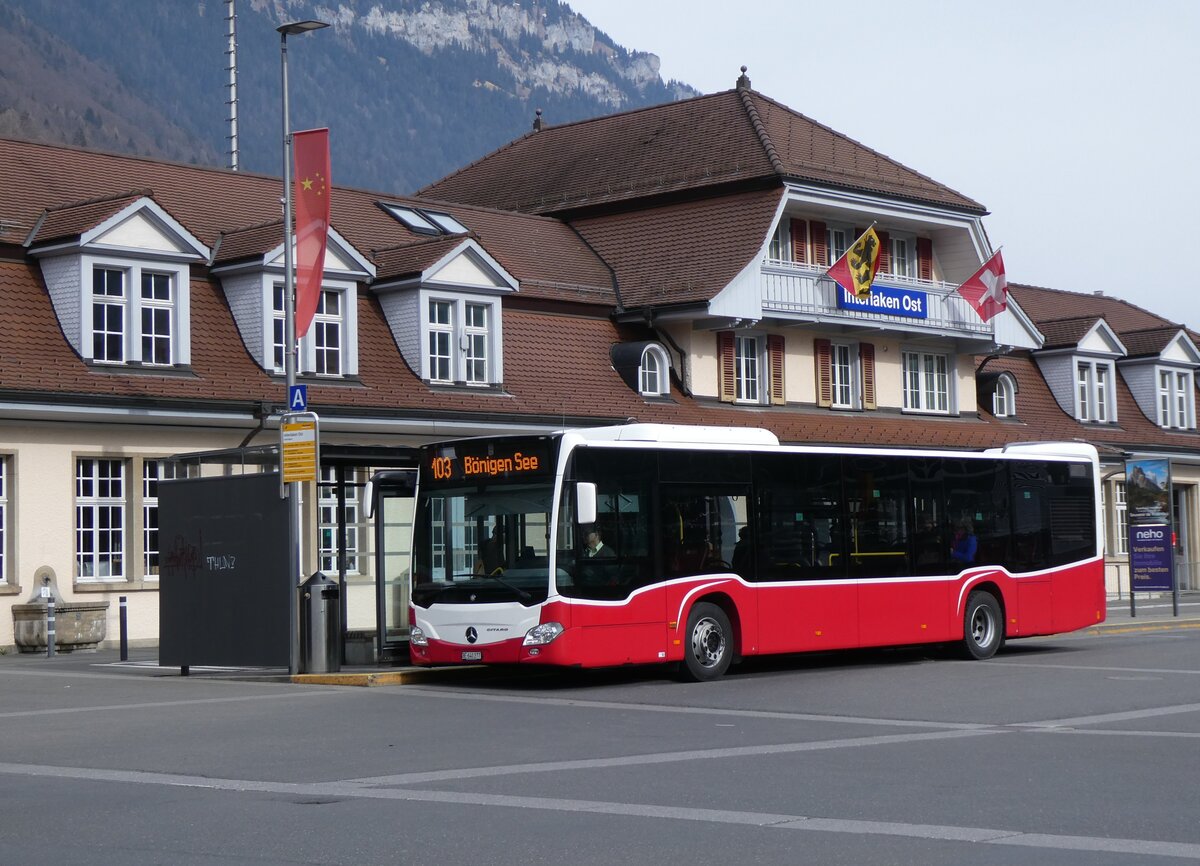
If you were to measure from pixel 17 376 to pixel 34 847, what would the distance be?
1892cm

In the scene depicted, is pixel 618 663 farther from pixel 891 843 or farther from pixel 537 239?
pixel 537 239

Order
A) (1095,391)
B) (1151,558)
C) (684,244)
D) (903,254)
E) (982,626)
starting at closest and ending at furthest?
1. (982,626)
2. (1151,558)
3. (684,244)
4. (903,254)
5. (1095,391)

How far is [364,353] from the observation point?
33.0 metres

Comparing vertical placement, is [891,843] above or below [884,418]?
below

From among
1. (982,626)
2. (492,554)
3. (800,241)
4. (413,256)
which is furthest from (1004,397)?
(492,554)

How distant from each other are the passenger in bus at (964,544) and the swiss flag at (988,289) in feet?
64.1

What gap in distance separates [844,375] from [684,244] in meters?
5.59

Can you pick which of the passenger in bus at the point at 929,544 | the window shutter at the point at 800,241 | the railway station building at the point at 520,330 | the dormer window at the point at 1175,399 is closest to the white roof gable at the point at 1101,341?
the railway station building at the point at 520,330

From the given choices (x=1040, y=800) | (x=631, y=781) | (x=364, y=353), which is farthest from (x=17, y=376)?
(x=1040, y=800)

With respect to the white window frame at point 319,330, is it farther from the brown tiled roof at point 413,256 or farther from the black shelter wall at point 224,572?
the black shelter wall at point 224,572

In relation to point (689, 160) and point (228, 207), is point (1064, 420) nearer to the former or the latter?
point (689, 160)

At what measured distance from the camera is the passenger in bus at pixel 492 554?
783 inches

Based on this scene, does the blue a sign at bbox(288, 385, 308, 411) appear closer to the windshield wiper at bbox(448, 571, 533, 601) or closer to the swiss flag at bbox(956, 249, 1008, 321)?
the windshield wiper at bbox(448, 571, 533, 601)

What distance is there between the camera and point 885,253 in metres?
43.6
